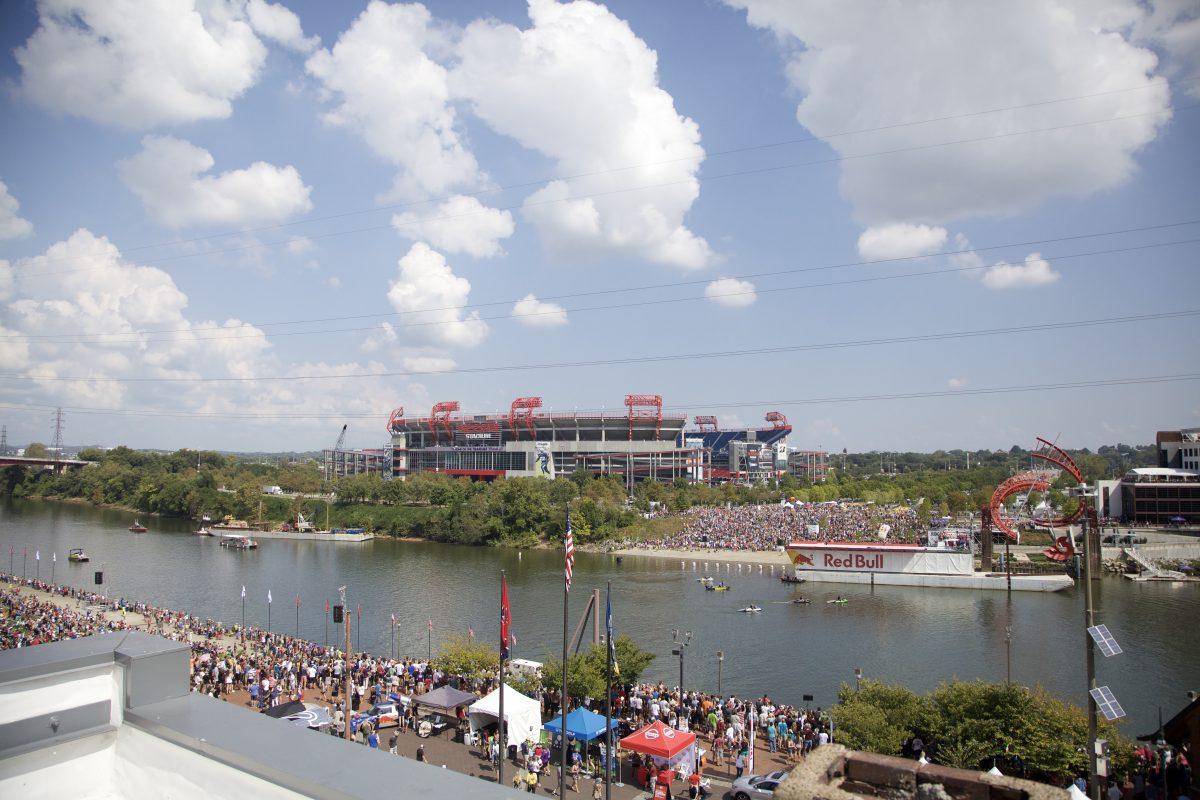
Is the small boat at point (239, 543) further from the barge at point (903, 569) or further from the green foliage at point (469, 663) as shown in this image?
the green foliage at point (469, 663)

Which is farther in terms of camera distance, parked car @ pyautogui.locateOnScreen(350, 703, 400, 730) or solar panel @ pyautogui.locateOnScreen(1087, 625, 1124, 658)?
parked car @ pyautogui.locateOnScreen(350, 703, 400, 730)

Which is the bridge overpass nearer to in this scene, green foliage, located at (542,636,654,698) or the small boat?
the small boat

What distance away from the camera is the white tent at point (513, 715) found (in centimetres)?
1550

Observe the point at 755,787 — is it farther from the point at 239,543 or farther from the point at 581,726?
the point at 239,543

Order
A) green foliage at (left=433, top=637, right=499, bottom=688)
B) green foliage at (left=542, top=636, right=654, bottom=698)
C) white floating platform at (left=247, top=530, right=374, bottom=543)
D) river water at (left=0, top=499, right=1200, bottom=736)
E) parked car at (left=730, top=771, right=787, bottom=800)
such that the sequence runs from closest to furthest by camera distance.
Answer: parked car at (left=730, top=771, right=787, bottom=800) < green foliage at (left=542, top=636, right=654, bottom=698) < green foliage at (left=433, top=637, right=499, bottom=688) < river water at (left=0, top=499, right=1200, bottom=736) < white floating platform at (left=247, top=530, right=374, bottom=543)

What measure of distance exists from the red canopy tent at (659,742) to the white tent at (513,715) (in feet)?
8.32

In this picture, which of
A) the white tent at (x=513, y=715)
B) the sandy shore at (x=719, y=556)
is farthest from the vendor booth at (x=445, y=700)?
the sandy shore at (x=719, y=556)

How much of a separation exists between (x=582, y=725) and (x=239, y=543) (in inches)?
1949

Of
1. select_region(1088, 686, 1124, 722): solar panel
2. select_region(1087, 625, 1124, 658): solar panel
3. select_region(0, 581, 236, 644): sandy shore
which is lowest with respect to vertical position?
select_region(0, 581, 236, 644): sandy shore

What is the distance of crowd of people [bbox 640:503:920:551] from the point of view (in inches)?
2060

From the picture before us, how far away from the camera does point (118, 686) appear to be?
116 inches

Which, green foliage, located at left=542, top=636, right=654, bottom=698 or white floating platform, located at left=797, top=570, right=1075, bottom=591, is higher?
green foliage, located at left=542, top=636, right=654, bottom=698

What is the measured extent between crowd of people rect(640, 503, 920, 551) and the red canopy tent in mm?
38757

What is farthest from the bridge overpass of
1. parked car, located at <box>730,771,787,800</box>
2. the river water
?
parked car, located at <box>730,771,787,800</box>
